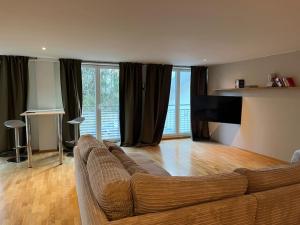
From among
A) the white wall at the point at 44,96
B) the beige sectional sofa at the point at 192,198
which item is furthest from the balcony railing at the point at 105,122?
the beige sectional sofa at the point at 192,198

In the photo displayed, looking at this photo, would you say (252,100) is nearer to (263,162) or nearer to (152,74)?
(263,162)

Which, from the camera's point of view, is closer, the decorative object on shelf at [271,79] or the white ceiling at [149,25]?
the white ceiling at [149,25]

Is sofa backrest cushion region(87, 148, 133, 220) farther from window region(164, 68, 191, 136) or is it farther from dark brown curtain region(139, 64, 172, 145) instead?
window region(164, 68, 191, 136)

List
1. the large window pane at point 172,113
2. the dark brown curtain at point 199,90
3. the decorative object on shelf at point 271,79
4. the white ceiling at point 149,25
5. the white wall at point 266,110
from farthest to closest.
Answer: the large window pane at point 172,113, the dark brown curtain at point 199,90, the decorative object on shelf at point 271,79, the white wall at point 266,110, the white ceiling at point 149,25

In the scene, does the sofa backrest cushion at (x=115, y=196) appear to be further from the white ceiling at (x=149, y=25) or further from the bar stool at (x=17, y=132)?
the bar stool at (x=17, y=132)

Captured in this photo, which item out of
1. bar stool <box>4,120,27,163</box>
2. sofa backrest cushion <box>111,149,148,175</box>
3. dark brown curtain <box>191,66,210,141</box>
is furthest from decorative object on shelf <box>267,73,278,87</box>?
bar stool <box>4,120,27,163</box>

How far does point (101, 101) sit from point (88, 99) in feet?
1.07

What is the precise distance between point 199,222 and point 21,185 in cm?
312

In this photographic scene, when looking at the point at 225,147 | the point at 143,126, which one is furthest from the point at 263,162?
the point at 143,126

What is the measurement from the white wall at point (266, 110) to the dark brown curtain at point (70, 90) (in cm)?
366

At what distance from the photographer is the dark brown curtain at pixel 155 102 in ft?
19.9

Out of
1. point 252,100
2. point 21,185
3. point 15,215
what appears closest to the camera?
point 15,215

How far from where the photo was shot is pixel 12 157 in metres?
4.84

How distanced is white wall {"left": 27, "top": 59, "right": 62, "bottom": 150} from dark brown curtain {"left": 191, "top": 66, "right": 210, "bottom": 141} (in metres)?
3.53
